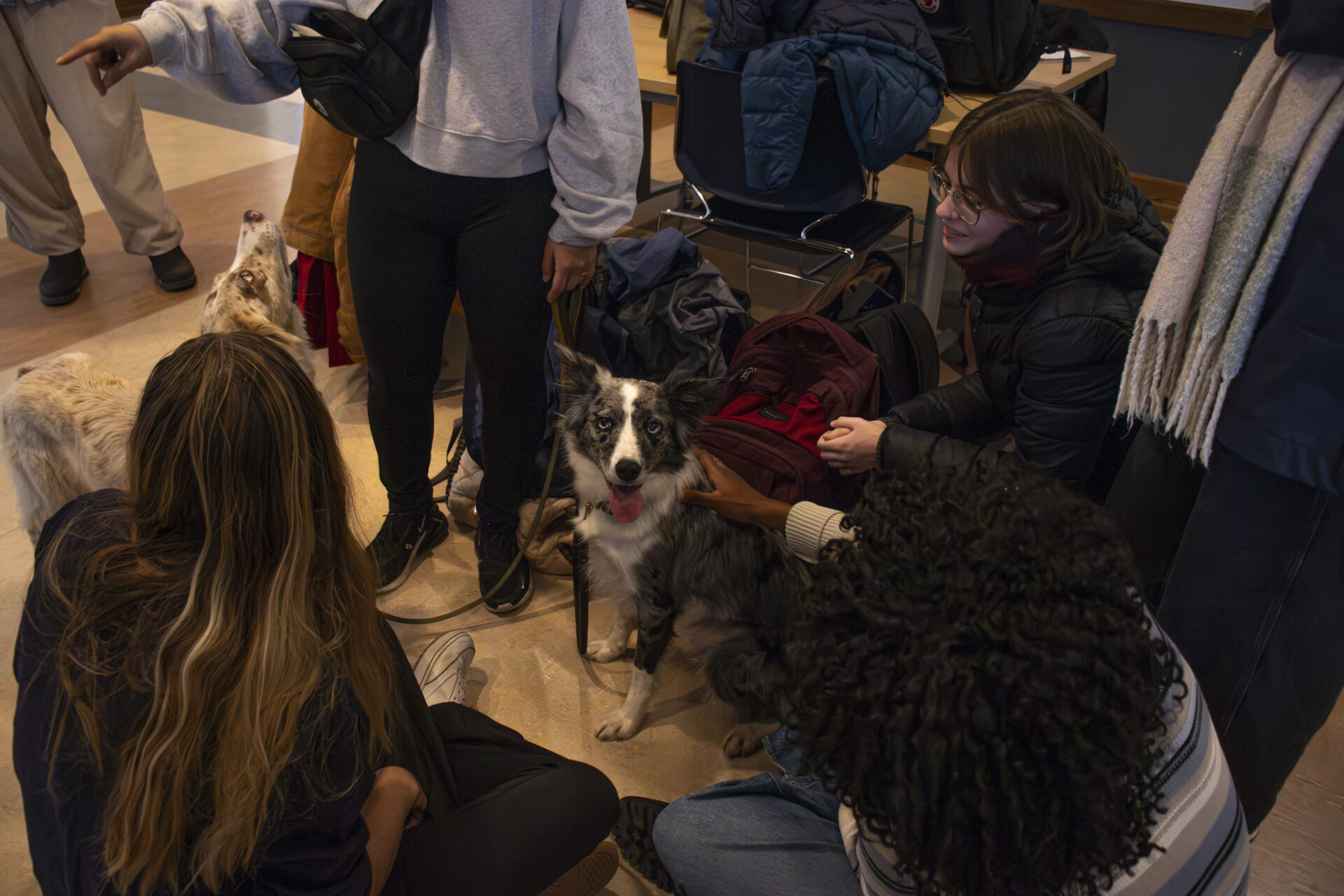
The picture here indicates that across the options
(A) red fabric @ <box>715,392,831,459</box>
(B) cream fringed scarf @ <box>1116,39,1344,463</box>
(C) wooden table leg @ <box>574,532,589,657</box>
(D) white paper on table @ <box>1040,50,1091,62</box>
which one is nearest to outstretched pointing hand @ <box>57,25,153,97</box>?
(C) wooden table leg @ <box>574,532,589,657</box>

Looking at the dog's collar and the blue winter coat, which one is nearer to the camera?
the dog's collar

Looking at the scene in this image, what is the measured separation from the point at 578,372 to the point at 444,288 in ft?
1.13

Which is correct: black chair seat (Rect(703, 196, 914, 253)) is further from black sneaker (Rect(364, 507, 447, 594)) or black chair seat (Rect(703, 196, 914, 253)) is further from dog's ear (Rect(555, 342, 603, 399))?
black sneaker (Rect(364, 507, 447, 594))

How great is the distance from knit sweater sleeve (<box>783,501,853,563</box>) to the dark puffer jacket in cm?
19

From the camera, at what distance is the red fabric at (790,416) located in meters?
1.90

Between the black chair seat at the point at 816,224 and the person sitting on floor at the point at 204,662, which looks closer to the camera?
the person sitting on floor at the point at 204,662

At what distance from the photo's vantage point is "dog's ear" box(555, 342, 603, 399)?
5.74ft

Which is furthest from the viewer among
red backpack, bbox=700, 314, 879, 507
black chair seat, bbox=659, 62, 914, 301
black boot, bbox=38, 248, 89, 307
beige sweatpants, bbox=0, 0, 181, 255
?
black boot, bbox=38, 248, 89, 307

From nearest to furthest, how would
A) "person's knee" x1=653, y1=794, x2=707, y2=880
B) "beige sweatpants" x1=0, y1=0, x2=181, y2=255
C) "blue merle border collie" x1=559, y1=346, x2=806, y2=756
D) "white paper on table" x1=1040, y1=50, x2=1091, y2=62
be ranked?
"person's knee" x1=653, y1=794, x2=707, y2=880 → "blue merle border collie" x1=559, y1=346, x2=806, y2=756 → "beige sweatpants" x1=0, y1=0, x2=181, y2=255 → "white paper on table" x1=1040, y1=50, x2=1091, y2=62

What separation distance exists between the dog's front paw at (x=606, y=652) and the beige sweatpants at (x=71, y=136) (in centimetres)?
264

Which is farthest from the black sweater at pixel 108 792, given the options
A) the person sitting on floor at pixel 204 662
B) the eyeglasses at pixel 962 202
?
the eyeglasses at pixel 962 202

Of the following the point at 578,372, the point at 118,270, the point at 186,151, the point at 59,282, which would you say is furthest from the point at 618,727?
the point at 186,151

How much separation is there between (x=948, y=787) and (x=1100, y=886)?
20 centimetres

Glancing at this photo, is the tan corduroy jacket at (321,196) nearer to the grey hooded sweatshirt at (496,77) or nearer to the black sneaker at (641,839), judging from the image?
the grey hooded sweatshirt at (496,77)
